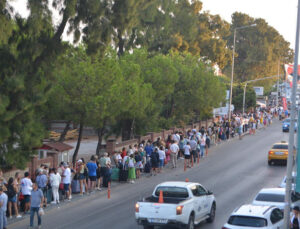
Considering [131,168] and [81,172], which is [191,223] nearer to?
[81,172]

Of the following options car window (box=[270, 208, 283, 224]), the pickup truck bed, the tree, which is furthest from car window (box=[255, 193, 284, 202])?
the tree

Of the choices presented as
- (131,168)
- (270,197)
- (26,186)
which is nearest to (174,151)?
(131,168)

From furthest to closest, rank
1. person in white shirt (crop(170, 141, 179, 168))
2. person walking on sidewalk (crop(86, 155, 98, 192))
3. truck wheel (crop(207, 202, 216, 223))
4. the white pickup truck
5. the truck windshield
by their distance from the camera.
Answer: person in white shirt (crop(170, 141, 179, 168)) < person walking on sidewalk (crop(86, 155, 98, 192)) < truck wheel (crop(207, 202, 216, 223)) < the truck windshield < the white pickup truck

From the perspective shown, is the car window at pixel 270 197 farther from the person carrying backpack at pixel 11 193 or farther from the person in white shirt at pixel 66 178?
the person carrying backpack at pixel 11 193

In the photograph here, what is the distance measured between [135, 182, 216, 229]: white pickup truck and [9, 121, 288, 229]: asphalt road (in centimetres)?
107

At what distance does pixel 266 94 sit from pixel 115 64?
81.5 metres

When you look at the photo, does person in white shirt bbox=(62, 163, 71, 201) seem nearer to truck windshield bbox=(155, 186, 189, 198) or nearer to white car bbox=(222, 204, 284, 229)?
truck windshield bbox=(155, 186, 189, 198)

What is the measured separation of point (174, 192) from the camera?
56.6 feet

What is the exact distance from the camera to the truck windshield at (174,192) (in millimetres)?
17141

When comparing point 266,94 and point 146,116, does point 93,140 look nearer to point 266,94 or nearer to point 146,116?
point 146,116

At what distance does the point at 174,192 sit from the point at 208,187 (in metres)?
9.08

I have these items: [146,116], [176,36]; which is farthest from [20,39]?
[176,36]

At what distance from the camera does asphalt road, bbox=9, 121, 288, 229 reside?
18900mm

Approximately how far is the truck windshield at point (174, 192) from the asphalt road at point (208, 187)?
5.21 ft
